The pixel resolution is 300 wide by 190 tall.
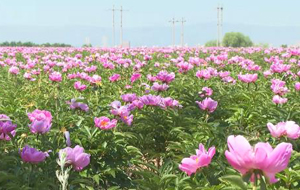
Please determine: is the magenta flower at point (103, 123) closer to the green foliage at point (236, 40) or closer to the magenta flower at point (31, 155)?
the magenta flower at point (31, 155)

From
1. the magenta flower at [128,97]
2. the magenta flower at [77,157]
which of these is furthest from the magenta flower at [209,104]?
the magenta flower at [77,157]

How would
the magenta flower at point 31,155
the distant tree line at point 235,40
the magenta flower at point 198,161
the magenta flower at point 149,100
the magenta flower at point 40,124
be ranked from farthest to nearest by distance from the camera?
the distant tree line at point 235,40 < the magenta flower at point 149,100 < the magenta flower at point 40,124 < the magenta flower at point 31,155 < the magenta flower at point 198,161

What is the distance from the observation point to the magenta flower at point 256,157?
4.58ft

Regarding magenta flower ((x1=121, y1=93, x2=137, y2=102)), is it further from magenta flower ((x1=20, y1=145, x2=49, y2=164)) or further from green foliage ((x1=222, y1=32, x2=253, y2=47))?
green foliage ((x1=222, y1=32, x2=253, y2=47))

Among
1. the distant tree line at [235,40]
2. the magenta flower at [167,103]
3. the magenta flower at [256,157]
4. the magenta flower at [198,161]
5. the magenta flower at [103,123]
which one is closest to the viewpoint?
the magenta flower at [256,157]

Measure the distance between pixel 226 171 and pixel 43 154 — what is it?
1.20 m

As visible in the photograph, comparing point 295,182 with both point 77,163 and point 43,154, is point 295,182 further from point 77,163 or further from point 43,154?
point 43,154

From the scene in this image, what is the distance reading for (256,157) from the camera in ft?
4.58

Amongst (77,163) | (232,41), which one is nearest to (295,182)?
(77,163)

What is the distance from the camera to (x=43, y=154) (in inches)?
104

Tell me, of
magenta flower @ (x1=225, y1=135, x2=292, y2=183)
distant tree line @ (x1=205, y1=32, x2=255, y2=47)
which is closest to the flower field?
magenta flower @ (x1=225, y1=135, x2=292, y2=183)

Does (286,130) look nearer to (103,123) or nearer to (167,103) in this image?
(103,123)

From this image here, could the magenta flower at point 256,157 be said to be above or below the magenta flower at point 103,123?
above

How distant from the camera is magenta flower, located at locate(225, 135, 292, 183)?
140cm
